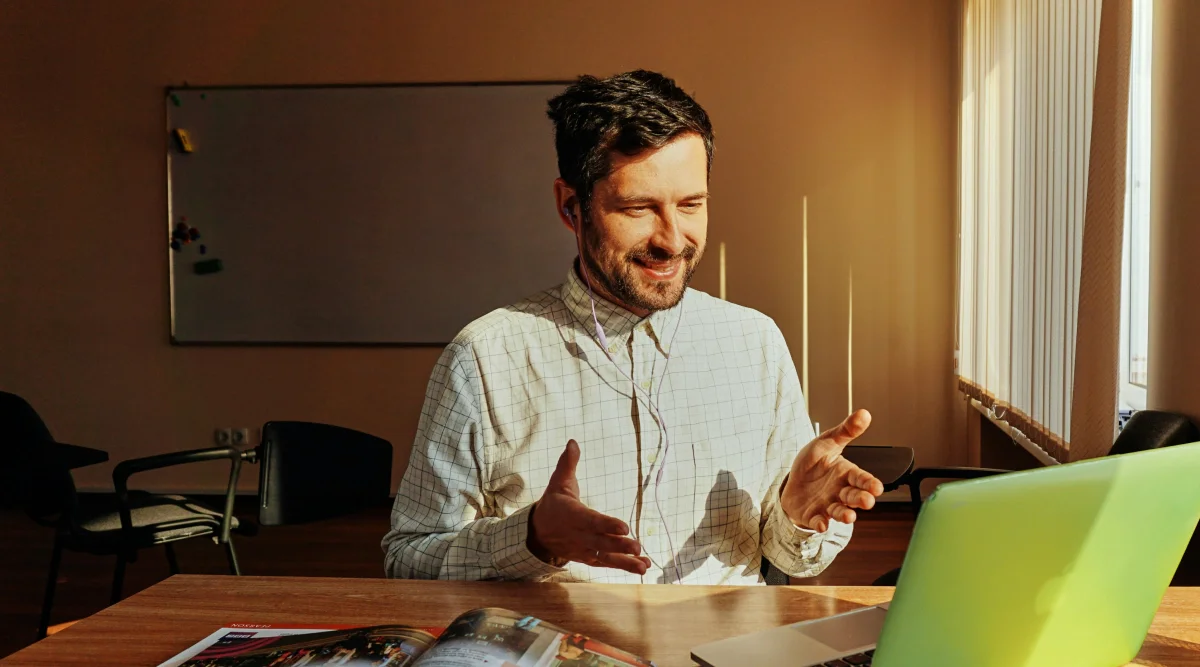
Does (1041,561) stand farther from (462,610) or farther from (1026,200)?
(1026,200)

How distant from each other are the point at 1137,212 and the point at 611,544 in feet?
7.23

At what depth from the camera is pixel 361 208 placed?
15.9 ft

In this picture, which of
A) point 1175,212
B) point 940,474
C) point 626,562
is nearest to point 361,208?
point 940,474

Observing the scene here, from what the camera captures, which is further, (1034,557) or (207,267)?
(207,267)

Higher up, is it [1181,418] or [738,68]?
[738,68]

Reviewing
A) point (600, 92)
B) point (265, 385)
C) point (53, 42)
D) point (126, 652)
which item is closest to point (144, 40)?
point (53, 42)

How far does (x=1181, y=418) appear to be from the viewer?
1.96 metres

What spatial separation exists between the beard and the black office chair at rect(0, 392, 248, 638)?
5.92 feet

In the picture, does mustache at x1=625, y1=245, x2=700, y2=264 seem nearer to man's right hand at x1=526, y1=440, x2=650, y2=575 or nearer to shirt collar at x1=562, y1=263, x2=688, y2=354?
shirt collar at x1=562, y1=263, x2=688, y2=354

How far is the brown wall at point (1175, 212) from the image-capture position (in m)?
1.93

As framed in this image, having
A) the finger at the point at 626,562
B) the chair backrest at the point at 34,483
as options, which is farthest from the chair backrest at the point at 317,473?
the finger at the point at 626,562

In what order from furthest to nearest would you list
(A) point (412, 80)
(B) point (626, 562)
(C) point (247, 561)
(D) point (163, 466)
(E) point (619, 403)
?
(A) point (412, 80) → (C) point (247, 561) → (D) point (163, 466) → (E) point (619, 403) → (B) point (626, 562)

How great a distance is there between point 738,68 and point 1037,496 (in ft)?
14.3

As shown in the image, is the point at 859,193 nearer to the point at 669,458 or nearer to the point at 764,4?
the point at 764,4
